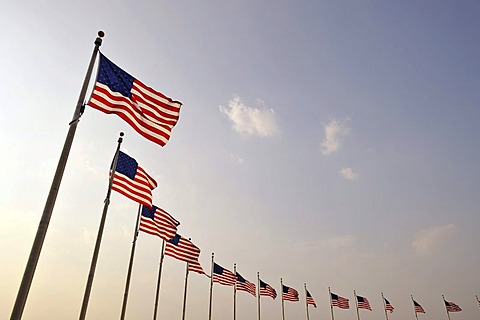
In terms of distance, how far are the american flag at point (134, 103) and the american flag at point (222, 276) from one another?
1203 inches

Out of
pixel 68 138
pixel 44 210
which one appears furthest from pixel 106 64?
pixel 44 210

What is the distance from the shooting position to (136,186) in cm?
1838

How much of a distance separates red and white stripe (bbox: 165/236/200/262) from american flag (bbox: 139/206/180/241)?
4.68m

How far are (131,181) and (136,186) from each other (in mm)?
400

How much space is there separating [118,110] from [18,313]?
21.7ft

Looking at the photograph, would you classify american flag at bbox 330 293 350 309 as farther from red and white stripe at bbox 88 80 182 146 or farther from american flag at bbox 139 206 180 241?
red and white stripe at bbox 88 80 182 146

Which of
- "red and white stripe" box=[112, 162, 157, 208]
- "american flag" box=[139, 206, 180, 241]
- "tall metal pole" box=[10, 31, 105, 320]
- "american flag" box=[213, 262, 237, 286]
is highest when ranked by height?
"american flag" box=[213, 262, 237, 286]

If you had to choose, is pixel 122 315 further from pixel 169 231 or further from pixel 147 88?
pixel 147 88

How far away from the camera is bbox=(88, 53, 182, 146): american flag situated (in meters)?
12.1

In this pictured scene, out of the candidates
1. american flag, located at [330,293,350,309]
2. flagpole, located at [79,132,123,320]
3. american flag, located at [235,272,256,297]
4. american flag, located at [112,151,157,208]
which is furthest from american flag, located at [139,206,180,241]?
american flag, located at [330,293,350,309]

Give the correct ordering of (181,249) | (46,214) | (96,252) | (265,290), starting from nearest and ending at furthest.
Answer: (46,214), (96,252), (181,249), (265,290)

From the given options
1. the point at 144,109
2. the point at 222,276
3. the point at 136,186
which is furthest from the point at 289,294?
the point at 144,109

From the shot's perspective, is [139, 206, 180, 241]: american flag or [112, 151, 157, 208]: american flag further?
[139, 206, 180, 241]: american flag

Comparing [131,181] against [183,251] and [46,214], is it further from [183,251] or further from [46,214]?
[183,251]
